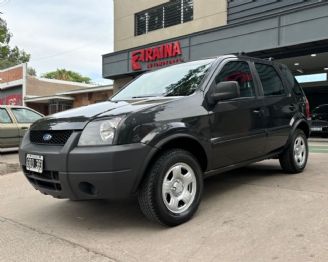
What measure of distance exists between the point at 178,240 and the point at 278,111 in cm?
280

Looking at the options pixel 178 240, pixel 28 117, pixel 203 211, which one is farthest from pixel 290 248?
pixel 28 117

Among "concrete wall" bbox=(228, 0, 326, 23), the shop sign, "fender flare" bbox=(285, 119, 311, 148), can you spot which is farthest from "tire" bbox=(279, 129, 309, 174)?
the shop sign

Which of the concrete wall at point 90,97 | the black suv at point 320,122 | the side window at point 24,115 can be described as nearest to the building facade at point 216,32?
the black suv at point 320,122

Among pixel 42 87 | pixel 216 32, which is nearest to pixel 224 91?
pixel 216 32

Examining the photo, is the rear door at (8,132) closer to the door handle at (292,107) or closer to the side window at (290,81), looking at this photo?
the side window at (290,81)

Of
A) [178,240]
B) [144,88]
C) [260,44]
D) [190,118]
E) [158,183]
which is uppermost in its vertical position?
[260,44]

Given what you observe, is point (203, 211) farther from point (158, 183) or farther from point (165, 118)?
point (165, 118)

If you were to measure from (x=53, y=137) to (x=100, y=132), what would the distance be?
1.93ft

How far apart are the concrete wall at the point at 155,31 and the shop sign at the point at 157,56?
1617 mm

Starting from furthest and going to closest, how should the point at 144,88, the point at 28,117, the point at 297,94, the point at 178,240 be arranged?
the point at 28,117
the point at 297,94
the point at 144,88
the point at 178,240

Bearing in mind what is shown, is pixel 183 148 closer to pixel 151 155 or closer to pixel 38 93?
pixel 151 155

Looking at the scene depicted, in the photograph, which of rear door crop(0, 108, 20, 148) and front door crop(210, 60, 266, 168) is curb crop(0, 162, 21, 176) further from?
front door crop(210, 60, 266, 168)

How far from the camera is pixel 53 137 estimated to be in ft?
12.5

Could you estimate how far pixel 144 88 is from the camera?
4.89m
